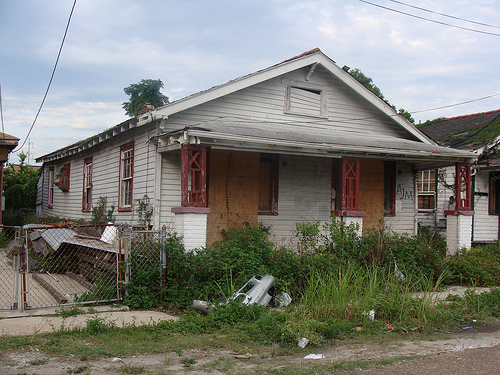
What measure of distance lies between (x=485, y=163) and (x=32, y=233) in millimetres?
13783

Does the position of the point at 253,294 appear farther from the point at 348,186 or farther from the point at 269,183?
the point at 269,183

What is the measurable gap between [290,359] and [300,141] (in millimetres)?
5626

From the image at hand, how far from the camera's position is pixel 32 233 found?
41.0ft

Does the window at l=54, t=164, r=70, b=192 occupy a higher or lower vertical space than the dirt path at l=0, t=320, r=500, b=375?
higher

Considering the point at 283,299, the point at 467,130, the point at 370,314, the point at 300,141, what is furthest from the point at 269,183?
the point at 467,130

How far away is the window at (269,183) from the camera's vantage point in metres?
12.3

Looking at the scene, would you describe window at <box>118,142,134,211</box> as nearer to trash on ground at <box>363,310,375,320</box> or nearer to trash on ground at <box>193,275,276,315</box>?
trash on ground at <box>193,275,276,315</box>

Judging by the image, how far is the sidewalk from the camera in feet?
20.5

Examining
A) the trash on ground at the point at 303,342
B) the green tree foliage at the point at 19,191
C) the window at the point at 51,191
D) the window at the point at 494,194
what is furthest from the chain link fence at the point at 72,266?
the green tree foliage at the point at 19,191

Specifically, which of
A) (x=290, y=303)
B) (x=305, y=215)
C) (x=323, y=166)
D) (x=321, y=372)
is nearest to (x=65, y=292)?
(x=290, y=303)

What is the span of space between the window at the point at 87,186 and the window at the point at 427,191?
11449 mm

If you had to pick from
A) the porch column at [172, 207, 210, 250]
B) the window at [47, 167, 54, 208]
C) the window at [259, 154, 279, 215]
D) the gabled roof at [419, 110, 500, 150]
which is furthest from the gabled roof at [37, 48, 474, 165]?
the window at [47, 167, 54, 208]

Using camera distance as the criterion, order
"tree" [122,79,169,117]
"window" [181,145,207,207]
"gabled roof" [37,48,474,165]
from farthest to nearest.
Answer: "tree" [122,79,169,117] < "gabled roof" [37,48,474,165] < "window" [181,145,207,207]

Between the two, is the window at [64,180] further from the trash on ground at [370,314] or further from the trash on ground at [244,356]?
the trash on ground at [244,356]
